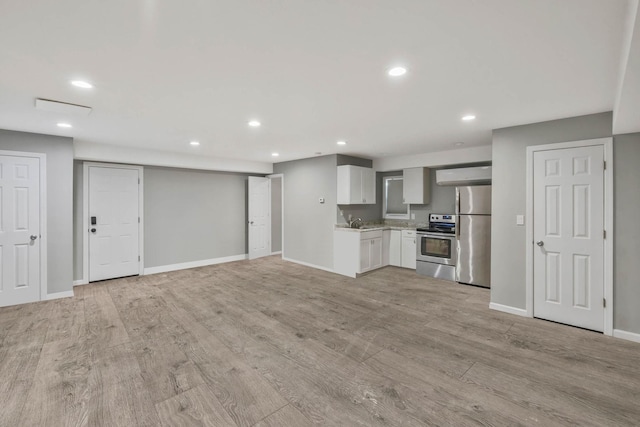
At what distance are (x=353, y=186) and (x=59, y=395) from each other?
16.2 ft

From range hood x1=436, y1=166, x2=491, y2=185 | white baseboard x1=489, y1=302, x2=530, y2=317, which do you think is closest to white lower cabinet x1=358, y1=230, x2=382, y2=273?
range hood x1=436, y1=166, x2=491, y2=185

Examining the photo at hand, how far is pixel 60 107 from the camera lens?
9.52 ft

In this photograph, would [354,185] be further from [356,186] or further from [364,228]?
[364,228]

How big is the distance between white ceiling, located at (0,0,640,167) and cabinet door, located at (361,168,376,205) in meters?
2.50

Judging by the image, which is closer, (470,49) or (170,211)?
(470,49)

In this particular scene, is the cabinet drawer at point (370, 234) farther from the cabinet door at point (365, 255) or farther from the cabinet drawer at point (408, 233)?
the cabinet drawer at point (408, 233)

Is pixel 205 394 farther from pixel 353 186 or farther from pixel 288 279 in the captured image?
pixel 353 186

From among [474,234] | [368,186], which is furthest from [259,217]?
[474,234]

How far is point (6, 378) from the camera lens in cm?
236

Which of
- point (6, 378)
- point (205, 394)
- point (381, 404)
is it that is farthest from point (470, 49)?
point (6, 378)

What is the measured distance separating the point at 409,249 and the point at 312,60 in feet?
16.3

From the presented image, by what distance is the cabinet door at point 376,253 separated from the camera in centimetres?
597

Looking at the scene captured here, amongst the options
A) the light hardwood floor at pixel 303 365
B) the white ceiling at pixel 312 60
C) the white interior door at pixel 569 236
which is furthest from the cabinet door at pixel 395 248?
the white ceiling at pixel 312 60

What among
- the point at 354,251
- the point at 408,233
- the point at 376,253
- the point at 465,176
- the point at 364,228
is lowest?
the point at 376,253
